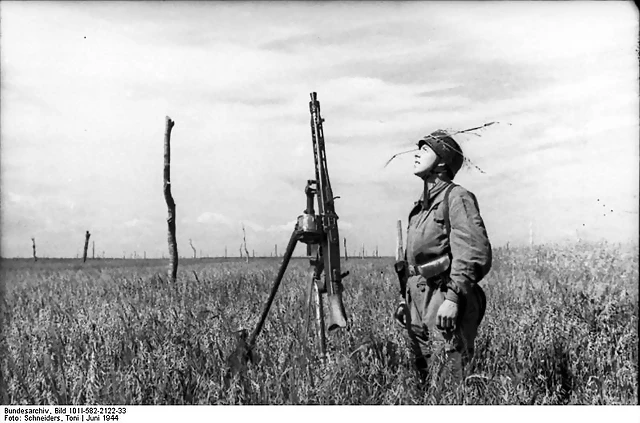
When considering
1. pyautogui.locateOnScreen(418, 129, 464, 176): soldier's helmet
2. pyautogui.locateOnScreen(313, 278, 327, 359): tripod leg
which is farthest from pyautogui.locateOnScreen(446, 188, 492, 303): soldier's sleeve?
pyautogui.locateOnScreen(313, 278, 327, 359): tripod leg

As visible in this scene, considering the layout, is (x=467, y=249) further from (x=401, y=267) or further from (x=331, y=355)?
(x=331, y=355)

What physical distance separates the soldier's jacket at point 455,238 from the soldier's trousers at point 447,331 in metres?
0.13

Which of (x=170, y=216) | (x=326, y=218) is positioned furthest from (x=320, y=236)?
(x=170, y=216)

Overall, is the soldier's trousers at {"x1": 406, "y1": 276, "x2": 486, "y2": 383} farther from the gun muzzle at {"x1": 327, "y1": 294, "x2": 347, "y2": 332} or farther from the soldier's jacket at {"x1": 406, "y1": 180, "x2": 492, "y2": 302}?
the gun muzzle at {"x1": 327, "y1": 294, "x2": 347, "y2": 332}

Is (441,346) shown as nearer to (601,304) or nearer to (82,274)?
(601,304)

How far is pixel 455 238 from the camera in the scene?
3.27m

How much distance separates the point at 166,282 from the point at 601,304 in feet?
17.9

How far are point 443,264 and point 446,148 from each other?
71 cm

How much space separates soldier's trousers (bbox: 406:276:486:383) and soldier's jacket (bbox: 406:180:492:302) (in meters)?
0.13

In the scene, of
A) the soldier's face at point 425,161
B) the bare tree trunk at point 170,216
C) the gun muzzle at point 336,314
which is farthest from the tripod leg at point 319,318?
the bare tree trunk at point 170,216

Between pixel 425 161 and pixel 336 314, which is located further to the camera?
pixel 336 314

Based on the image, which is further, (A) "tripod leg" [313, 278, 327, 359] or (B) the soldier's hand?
(A) "tripod leg" [313, 278, 327, 359]

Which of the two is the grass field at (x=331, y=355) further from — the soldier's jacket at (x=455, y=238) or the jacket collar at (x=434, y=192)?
the jacket collar at (x=434, y=192)

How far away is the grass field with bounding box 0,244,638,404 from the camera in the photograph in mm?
3502
